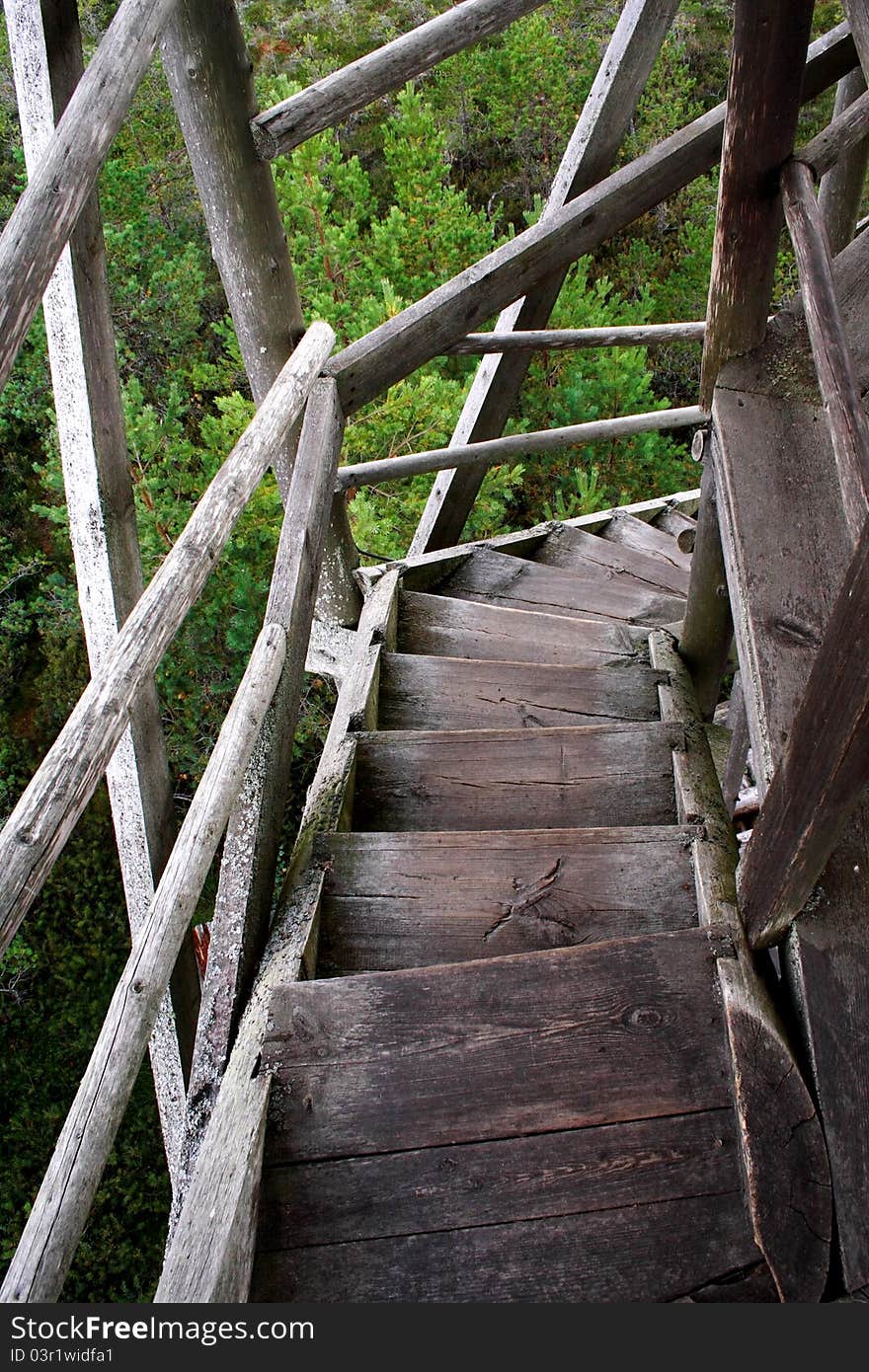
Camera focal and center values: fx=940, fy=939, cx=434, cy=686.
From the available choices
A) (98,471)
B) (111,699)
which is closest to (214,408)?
(98,471)

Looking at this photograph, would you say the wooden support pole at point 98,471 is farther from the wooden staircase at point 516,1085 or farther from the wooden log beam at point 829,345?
the wooden log beam at point 829,345

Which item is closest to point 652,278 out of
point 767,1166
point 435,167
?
point 435,167

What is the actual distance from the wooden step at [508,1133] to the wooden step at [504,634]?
80.5 inches

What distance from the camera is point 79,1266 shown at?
6.22 m

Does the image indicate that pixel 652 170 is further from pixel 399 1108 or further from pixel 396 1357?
pixel 396 1357

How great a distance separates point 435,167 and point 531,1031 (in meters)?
6.65

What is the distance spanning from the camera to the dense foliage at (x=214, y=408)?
20.2 ft

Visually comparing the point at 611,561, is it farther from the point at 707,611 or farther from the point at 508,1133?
the point at 508,1133

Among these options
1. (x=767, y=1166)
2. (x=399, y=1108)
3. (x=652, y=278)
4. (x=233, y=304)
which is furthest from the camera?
(x=652, y=278)

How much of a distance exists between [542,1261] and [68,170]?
192cm

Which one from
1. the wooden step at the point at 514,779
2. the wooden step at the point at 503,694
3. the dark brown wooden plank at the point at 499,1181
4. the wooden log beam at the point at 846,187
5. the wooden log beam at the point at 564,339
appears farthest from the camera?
the wooden log beam at the point at 846,187

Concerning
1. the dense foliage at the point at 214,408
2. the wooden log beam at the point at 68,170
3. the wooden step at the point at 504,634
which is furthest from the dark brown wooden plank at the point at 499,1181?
the dense foliage at the point at 214,408

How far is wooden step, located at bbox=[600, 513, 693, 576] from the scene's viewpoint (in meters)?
5.02

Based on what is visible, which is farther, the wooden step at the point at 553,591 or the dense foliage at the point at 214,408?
the dense foliage at the point at 214,408
